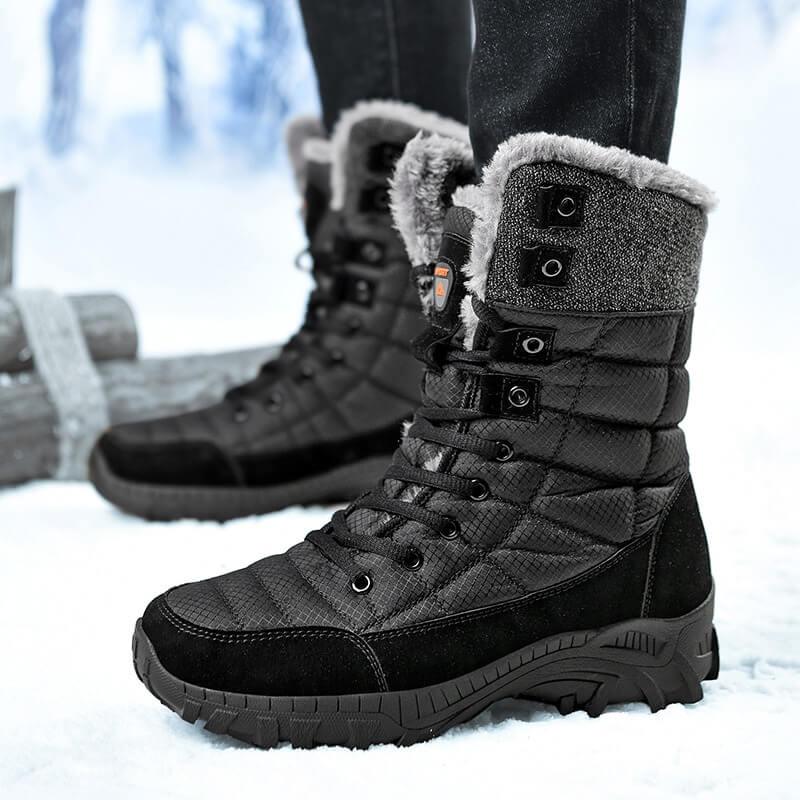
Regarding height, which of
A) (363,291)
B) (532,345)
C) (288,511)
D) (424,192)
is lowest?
(288,511)

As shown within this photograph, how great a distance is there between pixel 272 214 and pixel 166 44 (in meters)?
0.90

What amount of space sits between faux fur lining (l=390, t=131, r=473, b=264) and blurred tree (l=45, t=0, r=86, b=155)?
13.7 feet

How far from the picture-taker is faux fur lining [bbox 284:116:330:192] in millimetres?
1937

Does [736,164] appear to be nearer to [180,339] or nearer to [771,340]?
[771,340]

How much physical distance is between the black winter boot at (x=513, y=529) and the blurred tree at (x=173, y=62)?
4.22 metres

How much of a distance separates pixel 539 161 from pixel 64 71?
4.45 metres

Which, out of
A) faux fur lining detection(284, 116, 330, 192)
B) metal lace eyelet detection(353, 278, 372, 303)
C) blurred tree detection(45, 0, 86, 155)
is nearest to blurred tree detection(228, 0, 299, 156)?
blurred tree detection(45, 0, 86, 155)

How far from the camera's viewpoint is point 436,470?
0.97 metres

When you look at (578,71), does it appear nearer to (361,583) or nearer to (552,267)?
(552,267)

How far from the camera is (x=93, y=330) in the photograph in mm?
2227

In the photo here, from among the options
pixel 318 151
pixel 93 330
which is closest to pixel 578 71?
pixel 318 151

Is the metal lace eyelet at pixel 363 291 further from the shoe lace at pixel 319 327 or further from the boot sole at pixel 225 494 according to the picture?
the boot sole at pixel 225 494

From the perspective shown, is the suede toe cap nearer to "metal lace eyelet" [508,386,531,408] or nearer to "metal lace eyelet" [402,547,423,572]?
"metal lace eyelet" [402,547,423,572]

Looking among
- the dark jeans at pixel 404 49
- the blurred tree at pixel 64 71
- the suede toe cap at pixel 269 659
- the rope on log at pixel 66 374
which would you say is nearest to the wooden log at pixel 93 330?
the rope on log at pixel 66 374
